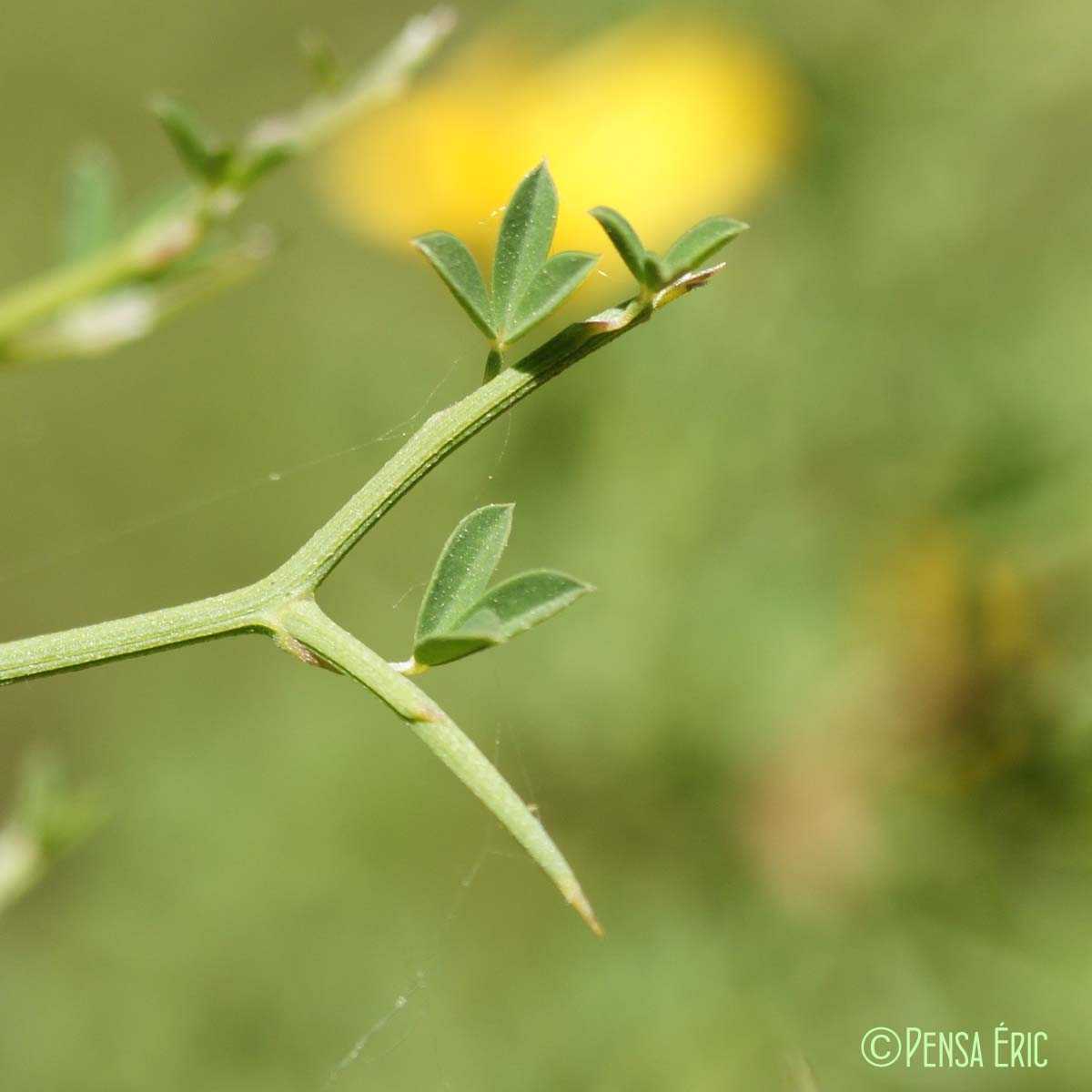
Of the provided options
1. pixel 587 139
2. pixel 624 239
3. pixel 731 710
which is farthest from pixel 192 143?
pixel 587 139

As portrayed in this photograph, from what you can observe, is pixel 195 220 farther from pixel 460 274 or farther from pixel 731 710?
pixel 731 710

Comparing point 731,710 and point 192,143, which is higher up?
point 192,143

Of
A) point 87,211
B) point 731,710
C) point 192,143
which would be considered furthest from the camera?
point 731,710

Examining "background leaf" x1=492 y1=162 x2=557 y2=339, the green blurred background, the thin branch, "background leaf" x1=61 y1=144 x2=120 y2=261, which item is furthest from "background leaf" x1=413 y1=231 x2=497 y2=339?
the green blurred background

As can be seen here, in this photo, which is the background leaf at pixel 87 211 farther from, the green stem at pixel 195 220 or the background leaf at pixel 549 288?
the background leaf at pixel 549 288

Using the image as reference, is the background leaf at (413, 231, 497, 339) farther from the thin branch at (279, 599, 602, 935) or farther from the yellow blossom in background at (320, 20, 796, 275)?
the yellow blossom in background at (320, 20, 796, 275)

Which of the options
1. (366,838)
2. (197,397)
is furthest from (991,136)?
(197,397)

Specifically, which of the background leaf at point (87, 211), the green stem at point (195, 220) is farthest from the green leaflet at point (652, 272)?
the background leaf at point (87, 211)
